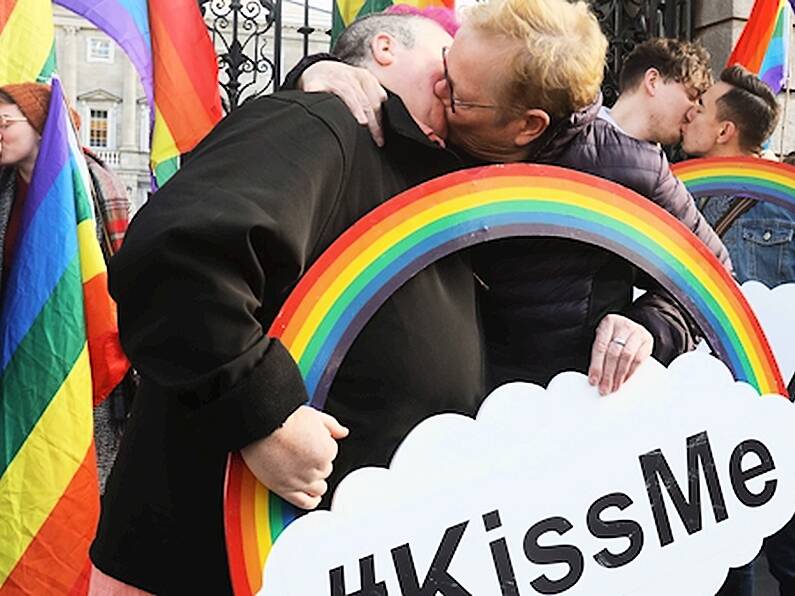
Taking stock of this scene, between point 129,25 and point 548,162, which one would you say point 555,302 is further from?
point 129,25

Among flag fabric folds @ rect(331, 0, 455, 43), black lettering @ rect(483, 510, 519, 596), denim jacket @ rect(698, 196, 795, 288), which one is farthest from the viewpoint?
flag fabric folds @ rect(331, 0, 455, 43)

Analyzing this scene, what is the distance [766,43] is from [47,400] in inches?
119

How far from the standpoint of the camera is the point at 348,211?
1425mm

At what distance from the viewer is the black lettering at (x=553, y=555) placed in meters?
1.47

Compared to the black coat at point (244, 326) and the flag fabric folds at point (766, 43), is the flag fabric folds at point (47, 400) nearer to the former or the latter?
the black coat at point (244, 326)

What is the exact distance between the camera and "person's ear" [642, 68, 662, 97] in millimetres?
2895

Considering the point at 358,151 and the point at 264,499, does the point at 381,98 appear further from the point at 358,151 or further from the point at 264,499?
the point at 264,499

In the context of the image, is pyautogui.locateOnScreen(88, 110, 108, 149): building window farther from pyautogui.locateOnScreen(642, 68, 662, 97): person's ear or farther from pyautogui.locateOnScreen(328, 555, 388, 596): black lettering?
pyautogui.locateOnScreen(328, 555, 388, 596): black lettering

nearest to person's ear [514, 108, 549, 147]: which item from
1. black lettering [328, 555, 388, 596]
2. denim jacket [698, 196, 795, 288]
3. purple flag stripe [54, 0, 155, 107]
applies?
black lettering [328, 555, 388, 596]

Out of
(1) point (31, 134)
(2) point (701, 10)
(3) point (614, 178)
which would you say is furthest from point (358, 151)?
(2) point (701, 10)

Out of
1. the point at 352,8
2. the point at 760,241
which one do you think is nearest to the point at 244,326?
the point at 760,241

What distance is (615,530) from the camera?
152 cm

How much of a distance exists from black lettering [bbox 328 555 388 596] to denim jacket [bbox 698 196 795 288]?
4.39 feet

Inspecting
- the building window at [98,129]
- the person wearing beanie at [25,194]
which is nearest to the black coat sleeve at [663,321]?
the person wearing beanie at [25,194]
